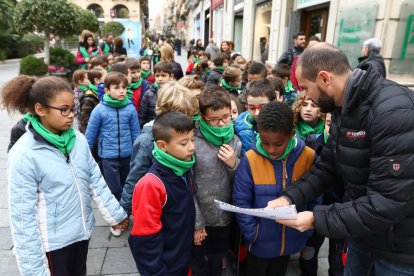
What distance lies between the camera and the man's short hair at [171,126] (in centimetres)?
189

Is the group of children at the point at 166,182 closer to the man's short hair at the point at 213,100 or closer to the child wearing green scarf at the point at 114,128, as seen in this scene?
the man's short hair at the point at 213,100

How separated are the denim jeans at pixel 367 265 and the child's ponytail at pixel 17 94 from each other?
7.20 feet

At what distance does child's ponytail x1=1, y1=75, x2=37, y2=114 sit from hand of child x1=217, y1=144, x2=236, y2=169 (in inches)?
50.3

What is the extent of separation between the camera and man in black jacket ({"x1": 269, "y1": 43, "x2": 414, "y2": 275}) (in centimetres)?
129

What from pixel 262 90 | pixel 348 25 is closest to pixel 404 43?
pixel 348 25

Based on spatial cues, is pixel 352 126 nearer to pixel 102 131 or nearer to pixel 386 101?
pixel 386 101

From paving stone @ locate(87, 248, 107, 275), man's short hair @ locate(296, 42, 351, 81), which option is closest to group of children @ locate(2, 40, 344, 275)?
man's short hair @ locate(296, 42, 351, 81)

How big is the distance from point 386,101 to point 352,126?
0.61ft

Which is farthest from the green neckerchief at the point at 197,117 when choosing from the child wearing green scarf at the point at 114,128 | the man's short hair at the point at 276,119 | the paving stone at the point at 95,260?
the paving stone at the point at 95,260

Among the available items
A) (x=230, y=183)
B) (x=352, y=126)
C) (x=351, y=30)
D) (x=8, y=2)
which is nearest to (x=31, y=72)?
(x=351, y=30)

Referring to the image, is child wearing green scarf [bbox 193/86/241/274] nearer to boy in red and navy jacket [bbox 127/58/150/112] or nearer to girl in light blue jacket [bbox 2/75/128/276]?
girl in light blue jacket [bbox 2/75/128/276]

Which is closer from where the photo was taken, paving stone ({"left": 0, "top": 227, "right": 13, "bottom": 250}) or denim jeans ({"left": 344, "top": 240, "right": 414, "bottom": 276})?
denim jeans ({"left": 344, "top": 240, "right": 414, "bottom": 276})

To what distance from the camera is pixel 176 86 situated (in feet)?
8.16

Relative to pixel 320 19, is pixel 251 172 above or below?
below
